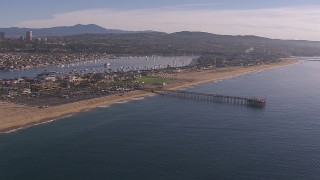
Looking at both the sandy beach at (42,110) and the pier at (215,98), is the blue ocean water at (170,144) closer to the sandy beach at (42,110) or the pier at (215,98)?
the sandy beach at (42,110)

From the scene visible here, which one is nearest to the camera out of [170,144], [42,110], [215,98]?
[170,144]

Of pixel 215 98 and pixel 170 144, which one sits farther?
pixel 215 98

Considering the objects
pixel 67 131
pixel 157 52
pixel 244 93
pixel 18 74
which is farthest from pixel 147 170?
pixel 157 52

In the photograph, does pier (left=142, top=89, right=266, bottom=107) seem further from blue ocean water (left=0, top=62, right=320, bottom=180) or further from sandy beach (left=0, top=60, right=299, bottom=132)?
sandy beach (left=0, top=60, right=299, bottom=132)

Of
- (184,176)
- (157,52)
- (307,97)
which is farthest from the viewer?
(157,52)

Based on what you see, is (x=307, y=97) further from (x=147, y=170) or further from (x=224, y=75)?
(x=147, y=170)

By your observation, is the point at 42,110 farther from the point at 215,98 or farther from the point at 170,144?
the point at 215,98

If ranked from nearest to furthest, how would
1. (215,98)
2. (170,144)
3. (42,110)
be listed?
(170,144) < (42,110) < (215,98)
